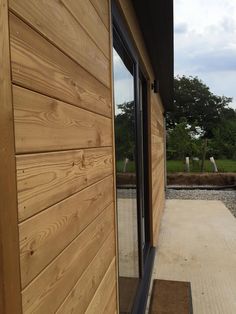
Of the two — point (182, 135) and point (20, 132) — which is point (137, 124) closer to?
point (20, 132)

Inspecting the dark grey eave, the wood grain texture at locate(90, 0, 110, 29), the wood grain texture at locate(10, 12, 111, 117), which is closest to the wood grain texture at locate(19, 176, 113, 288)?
the wood grain texture at locate(10, 12, 111, 117)

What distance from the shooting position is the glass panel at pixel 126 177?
2.11 meters

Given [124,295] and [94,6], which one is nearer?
[94,6]

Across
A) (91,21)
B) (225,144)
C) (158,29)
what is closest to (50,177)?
(91,21)

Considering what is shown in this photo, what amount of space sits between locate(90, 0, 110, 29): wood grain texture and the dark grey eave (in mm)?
969

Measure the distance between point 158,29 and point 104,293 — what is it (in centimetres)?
248

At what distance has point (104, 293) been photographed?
136cm

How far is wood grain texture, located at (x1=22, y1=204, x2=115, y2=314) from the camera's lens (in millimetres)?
738

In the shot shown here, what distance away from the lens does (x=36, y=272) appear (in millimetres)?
748

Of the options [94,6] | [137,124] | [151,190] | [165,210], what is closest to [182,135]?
[165,210]

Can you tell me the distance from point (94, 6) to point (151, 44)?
2.38 meters

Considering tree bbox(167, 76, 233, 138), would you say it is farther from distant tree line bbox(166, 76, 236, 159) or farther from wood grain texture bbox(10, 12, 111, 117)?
wood grain texture bbox(10, 12, 111, 117)

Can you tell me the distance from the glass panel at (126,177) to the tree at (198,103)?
95.5 feet

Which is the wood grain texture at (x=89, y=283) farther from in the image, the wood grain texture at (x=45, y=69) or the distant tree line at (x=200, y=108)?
the distant tree line at (x=200, y=108)
